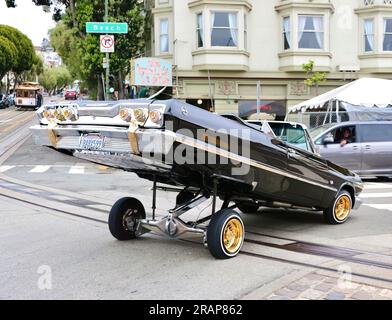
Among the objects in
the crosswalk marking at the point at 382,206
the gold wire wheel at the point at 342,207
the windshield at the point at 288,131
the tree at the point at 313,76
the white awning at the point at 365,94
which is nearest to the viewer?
the gold wire wheel at the point at 342,207

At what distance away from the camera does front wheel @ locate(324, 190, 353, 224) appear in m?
8.49

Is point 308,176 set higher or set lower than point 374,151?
higher

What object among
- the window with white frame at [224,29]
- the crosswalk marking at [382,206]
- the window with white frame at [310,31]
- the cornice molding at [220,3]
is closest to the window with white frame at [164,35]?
the cornice molding at [220,3]

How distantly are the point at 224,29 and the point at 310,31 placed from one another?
4348 millimetres

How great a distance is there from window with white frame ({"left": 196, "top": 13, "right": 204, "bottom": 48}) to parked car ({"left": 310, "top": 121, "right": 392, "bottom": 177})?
12349 millimetres

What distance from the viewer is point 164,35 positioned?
28297mm

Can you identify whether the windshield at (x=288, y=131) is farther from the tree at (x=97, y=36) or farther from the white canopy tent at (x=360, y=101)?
the tree at (x=97, y=36)

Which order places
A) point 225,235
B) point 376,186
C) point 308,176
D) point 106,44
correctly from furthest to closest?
point 106,44, point 376,186, point 308,176, point 225,235

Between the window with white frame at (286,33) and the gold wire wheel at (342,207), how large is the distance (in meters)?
19.1

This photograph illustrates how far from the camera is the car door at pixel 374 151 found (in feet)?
48.8

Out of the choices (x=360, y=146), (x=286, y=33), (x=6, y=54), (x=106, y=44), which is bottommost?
(x=360, y=146)

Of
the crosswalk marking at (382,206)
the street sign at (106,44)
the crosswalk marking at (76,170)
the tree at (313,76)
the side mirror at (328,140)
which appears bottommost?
the crosswalk marking at (76,170)

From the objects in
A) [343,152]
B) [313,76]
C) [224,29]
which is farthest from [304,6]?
[343,152]

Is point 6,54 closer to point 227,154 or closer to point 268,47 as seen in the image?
point 268,47
